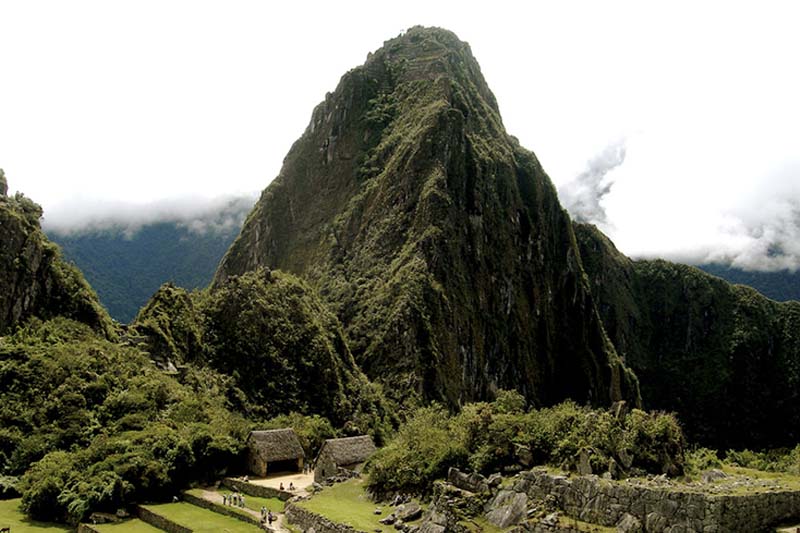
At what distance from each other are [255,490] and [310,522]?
1020cm

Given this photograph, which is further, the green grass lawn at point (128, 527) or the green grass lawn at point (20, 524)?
the green grass lawn at point (20, 524)

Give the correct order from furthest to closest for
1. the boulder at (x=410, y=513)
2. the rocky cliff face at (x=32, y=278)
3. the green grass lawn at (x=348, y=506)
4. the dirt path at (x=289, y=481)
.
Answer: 1. the rocky cliff face at (x=32, y=278)
2. the dirt path at (x=289, y=481)
3. the green grass lawn at (x=348, y=506)
4. the boulder at (x=410, y=513)

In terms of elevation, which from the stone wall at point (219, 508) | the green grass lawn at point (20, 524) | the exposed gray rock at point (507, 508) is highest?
the exposed gray rock at point (507, 508)

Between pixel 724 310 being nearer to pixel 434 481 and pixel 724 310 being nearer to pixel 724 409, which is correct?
pixel 724 409

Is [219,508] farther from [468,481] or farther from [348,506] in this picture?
[468,481]

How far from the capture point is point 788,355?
16562cm

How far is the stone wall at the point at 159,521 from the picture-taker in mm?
30562

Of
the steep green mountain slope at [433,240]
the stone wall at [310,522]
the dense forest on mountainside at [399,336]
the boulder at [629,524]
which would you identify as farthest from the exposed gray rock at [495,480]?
the steep green mountain slope at [433,240]

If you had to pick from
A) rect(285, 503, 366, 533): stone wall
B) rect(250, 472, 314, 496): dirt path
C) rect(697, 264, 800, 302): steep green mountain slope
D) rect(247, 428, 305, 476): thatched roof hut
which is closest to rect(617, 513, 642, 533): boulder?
rect(285, 503, 366, 533): stone wall

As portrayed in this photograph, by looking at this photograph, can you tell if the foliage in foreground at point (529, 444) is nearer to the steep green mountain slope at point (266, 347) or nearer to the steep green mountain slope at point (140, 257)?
the steep green mountain slope at point (266, 347)

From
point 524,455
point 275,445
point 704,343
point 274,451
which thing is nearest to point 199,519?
point 274,451

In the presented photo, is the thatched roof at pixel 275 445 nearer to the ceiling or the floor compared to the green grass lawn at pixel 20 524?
nearer to the ceiling

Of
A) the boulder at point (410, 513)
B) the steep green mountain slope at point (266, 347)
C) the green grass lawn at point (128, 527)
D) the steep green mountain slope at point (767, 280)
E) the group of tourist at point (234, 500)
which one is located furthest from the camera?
the steep green mountain slope at point (767, 280)

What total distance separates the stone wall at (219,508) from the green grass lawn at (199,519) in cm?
20
